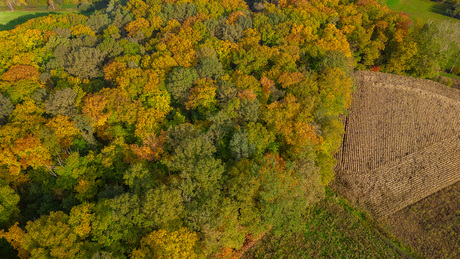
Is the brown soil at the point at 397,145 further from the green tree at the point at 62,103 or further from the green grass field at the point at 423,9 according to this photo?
the green grass field at the point at 423,9

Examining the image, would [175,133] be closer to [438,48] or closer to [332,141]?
[332,141]

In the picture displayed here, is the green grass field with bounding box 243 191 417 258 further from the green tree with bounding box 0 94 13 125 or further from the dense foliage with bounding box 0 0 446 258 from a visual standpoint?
the green tree with bounding box 0 94 13 125

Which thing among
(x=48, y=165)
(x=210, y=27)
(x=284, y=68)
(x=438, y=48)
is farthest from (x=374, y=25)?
(x=48, y=165)

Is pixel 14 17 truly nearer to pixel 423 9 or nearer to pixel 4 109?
pixel 4 109

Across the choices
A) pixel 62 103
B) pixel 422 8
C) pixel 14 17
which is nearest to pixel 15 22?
pixel 14 17

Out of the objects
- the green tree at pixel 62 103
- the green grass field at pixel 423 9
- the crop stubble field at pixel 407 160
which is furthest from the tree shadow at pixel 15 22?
the green grass field at pixel 423 9
